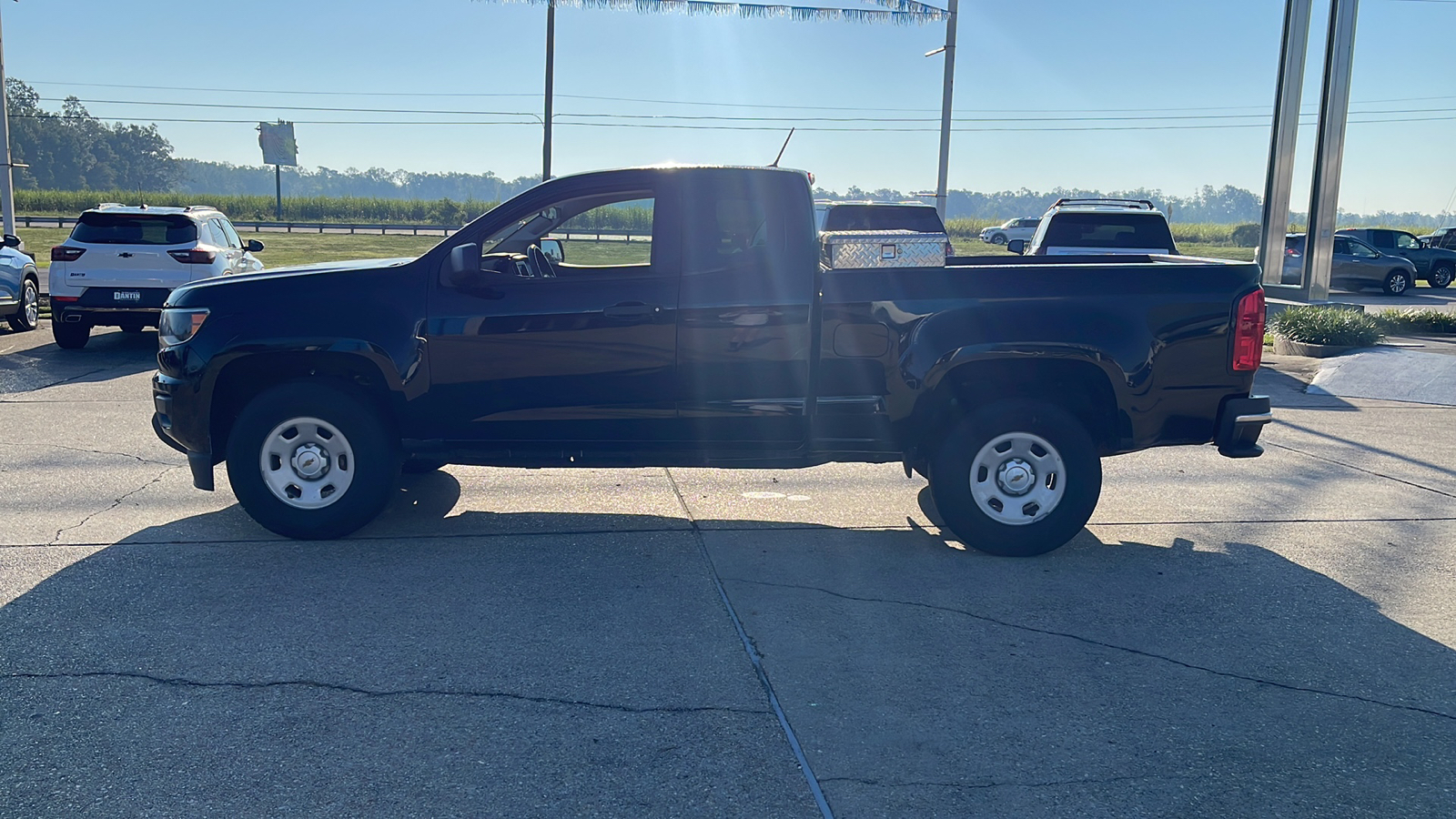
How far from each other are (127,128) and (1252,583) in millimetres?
132699

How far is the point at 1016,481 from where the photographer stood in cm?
590

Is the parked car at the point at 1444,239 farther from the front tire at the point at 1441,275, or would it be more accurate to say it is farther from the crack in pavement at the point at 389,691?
the crack in pavement at the point at 389,691

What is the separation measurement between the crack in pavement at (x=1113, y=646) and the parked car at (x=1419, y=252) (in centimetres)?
3110

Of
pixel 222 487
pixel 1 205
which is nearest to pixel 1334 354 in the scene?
pixel 222 487

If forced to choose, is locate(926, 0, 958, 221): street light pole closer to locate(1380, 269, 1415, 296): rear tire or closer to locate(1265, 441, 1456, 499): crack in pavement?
locate(1265, 441, 1456, 499): crack in pavement

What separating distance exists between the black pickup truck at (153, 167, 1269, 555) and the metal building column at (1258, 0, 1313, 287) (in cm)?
1460

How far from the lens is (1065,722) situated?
3977mm

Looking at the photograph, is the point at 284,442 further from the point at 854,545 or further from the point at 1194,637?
the point at 1194,637

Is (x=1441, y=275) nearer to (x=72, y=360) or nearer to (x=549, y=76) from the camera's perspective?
(x=549, y=76)

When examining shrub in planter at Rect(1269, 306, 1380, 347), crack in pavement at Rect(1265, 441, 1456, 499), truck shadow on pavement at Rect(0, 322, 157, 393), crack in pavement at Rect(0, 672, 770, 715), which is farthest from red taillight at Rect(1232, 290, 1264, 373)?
truck shadow on pavement at Rect(0, 322, 157, 393)

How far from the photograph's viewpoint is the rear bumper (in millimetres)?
5910

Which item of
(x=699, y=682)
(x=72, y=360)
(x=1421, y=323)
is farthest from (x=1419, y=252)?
(x=699, y=682)

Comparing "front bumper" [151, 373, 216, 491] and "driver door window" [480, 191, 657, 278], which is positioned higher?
"driver door window" [480, 191, 657, 278]

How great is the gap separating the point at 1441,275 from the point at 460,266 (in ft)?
115
